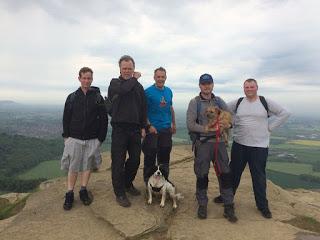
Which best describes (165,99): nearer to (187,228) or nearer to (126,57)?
(126,57)

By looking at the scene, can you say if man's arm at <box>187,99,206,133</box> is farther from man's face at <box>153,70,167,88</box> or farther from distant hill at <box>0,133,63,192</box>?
distant hill at <box>0,133,63,192</box>

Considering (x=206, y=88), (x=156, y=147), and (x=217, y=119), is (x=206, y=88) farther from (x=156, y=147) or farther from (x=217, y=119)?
(x=156, y=147)

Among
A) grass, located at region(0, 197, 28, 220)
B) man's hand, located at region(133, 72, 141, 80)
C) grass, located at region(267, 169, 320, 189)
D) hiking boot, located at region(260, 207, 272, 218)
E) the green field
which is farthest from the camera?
the green field

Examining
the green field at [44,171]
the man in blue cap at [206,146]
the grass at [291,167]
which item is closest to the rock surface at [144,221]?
the man in blue cap at [206,146]

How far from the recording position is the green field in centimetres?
4954

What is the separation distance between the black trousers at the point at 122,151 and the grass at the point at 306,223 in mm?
3840

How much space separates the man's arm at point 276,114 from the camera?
23.1 ft

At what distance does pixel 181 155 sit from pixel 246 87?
6.88 metres

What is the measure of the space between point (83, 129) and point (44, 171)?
168 ft

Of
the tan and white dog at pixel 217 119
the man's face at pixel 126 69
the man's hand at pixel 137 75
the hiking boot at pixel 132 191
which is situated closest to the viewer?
the tan and white dog at pixel 217 119

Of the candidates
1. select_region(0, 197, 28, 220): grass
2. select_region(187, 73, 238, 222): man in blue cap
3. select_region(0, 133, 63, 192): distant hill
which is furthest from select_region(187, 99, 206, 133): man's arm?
select_region(0, 133, 63, 192): distant hill

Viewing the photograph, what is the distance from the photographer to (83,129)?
7.20m

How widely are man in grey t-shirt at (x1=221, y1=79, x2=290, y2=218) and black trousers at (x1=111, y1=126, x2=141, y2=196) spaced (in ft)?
7.73

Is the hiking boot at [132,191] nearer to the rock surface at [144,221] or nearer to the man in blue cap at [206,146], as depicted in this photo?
the rock surface at [144,221]
